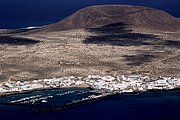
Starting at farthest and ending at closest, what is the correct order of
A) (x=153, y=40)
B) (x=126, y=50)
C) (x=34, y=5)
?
(x=34, y=5)
(x=153, y=40)
(x=126, y=50)

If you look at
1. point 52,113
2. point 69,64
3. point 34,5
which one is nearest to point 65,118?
point 52,113

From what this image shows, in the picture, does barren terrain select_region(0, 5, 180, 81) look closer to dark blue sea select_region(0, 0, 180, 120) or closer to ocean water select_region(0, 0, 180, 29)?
dark blue sea select_region(0, 0, 180, 120)

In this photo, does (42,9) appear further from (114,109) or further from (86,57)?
(114,109)

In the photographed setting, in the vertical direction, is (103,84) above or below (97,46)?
below

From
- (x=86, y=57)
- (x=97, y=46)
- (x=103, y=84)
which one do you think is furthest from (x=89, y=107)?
(x=97, y=46)

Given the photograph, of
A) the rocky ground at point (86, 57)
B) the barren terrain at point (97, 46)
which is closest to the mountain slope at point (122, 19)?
the barren terrain at point (97, 46)

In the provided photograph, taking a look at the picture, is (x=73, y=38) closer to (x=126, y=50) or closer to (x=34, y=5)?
(x=126, y=50)

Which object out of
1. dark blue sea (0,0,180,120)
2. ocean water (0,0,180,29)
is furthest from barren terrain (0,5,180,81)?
ocean water (0,0,180,29)
